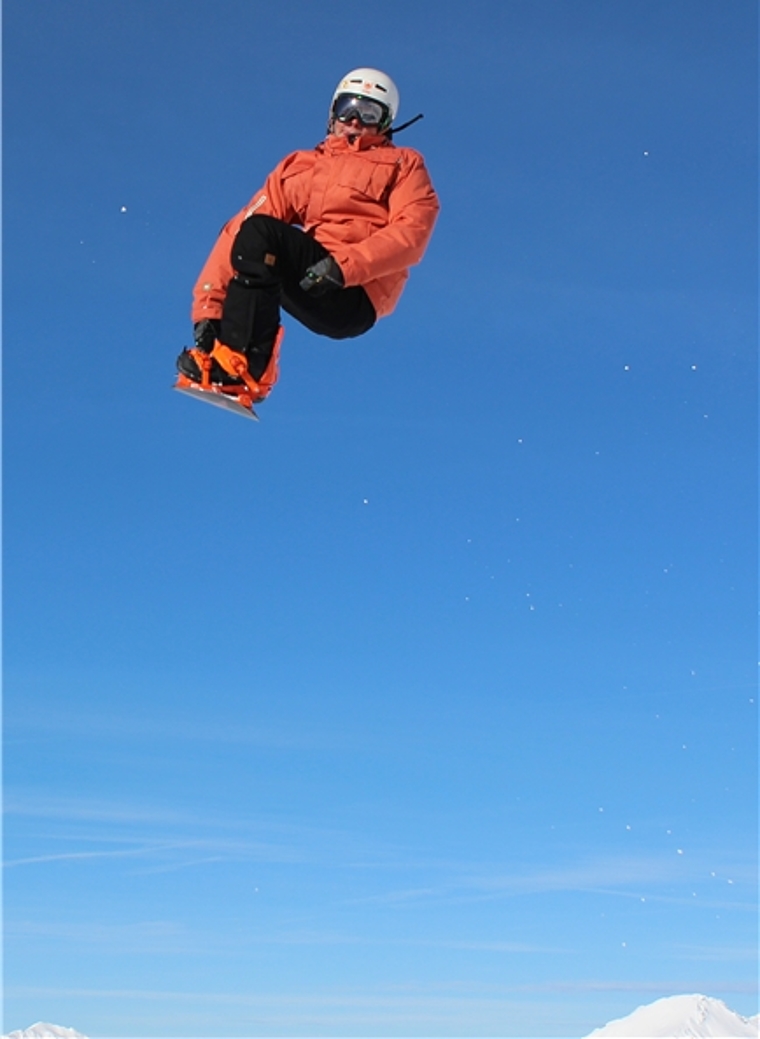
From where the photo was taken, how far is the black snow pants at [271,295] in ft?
26.6

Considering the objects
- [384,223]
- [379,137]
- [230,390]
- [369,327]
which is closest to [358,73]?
[379,137]

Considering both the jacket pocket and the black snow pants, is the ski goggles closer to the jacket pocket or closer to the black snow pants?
the jacket pocket

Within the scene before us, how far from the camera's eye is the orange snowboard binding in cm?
841

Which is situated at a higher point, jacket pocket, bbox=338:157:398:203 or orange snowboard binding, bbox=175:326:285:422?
jacket pocket, bbox=338:157:398:203

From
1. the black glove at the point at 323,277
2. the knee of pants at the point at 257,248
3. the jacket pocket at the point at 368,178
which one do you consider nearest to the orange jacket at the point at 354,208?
the jacket pocket at the point at 368,178

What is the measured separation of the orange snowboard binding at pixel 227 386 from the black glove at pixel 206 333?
47mm

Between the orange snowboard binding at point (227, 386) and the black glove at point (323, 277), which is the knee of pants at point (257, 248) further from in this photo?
the orange snowboard binding at point (227, 386)

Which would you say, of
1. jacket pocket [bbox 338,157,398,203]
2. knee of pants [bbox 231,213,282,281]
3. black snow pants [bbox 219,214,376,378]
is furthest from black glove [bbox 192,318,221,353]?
jacket pocket [bbox 338,157,398,203]

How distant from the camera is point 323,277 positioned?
812cm

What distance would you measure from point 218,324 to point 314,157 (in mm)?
1362

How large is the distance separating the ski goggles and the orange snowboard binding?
1687 millimetres

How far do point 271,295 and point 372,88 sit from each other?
174 cm

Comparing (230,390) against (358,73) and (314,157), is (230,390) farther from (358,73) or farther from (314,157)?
(358,73)

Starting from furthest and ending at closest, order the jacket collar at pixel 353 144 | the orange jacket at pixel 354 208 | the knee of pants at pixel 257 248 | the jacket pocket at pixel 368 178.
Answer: the jacket collar at pixel 353 144 < the jacket pocket at pixel 368 178 < the orange jacket at pixel 354 208 < the knee of pants at pixel 257 248
